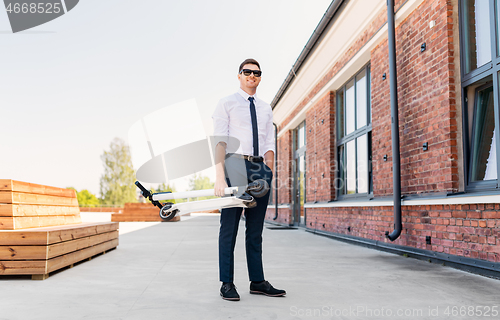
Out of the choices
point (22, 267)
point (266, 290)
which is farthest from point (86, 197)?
point (266, 290)

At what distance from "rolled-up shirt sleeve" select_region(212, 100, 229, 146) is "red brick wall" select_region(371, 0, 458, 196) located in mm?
2752

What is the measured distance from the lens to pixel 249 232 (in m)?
2.74

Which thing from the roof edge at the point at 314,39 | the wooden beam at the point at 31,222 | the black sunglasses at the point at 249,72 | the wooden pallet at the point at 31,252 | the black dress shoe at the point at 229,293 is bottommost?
the black dress shoe at the point at 229,293

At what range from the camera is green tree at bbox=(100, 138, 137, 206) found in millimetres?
45750

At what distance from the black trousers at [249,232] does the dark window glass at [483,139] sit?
2.48m

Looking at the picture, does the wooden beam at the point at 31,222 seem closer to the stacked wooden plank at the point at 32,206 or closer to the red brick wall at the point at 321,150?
the stacked wooden plank at the point at 32,206

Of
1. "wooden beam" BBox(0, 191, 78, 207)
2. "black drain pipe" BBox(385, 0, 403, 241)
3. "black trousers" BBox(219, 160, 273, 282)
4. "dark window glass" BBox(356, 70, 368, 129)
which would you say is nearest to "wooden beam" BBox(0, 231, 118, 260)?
"wooden beam" BBox(0, 191, 78, 207)

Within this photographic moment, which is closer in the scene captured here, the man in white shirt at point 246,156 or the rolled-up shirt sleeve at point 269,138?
the man in white shirt at point 246,156

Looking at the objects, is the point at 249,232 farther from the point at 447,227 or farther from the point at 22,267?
the point at 447,227

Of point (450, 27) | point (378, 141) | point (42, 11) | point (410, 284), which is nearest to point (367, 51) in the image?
point (378, 141)

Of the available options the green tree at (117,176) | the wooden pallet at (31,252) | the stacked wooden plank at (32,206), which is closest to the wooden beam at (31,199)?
the stacked wooden plank at (32,206)

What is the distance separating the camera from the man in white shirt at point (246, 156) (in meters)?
2.61

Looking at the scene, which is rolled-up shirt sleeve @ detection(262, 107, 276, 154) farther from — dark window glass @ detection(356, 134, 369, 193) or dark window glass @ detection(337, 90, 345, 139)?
dark window glass @ detection(337, 90, 345, 139)

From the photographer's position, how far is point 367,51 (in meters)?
6.41
